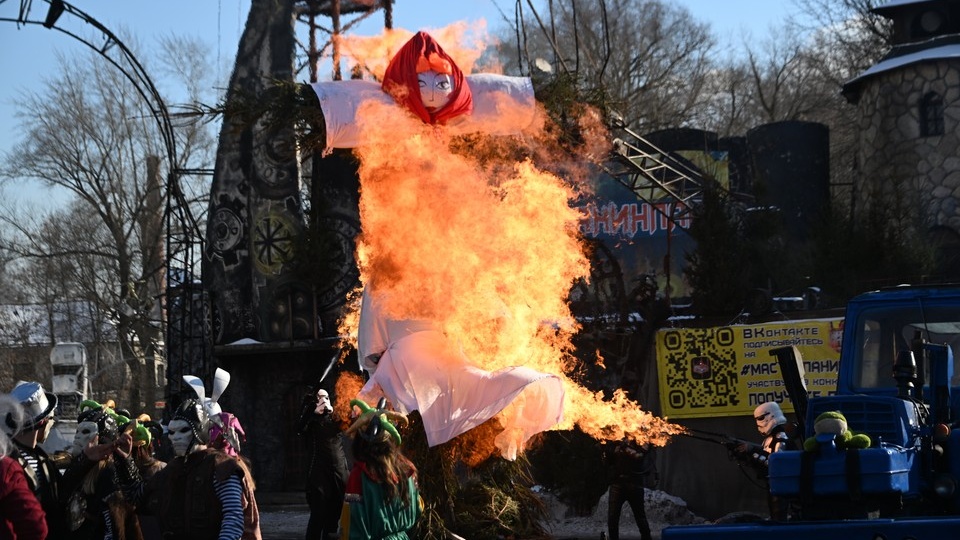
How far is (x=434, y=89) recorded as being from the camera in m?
12.6

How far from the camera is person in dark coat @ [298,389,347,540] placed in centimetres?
1398

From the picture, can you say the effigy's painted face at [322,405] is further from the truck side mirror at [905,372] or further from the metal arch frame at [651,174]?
the truck side mirror at [905,372]

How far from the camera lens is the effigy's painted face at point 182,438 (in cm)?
768

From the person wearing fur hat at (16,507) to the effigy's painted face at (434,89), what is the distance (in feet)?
21.8

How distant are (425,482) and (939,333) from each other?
15.6 ft

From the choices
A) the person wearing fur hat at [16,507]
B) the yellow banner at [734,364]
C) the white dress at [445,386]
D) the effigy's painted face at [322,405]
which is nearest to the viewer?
the person wearing fur hat at [16,507]

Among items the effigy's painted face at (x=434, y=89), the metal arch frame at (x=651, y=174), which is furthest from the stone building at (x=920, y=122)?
the effigy's painted face at (x=434, y=89)

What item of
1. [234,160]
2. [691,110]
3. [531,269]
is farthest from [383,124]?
[691,110]

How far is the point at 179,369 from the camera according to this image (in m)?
24.9

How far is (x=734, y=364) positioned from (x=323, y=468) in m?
5.88

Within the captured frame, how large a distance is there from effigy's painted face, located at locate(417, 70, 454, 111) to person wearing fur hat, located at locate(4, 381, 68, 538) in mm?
5469

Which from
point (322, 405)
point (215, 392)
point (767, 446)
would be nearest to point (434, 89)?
point (215, 392)

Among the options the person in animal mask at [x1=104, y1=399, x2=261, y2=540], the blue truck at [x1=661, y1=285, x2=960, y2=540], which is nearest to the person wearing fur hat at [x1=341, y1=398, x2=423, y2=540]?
the person in animal mask at [x1=104, y1=399, x2=261, y2=540]

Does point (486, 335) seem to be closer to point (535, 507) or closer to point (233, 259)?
point (535, 507)
